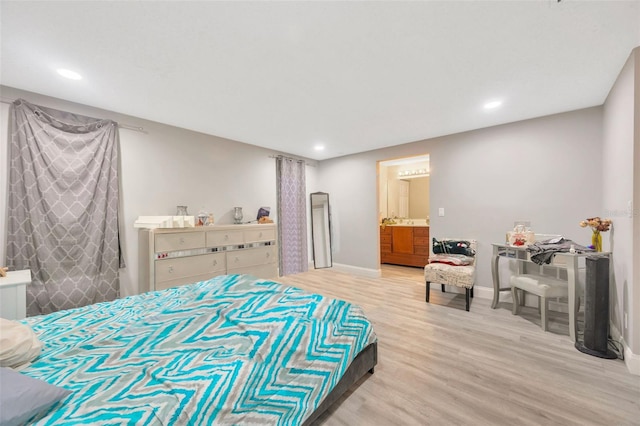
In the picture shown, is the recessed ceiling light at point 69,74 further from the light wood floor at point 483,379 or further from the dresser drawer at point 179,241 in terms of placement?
the light wood floor at point 483,379

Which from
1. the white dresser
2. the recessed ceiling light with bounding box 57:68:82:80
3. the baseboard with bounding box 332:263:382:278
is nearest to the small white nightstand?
the white dresser

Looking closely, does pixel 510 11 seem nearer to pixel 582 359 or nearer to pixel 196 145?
pixel 582 359

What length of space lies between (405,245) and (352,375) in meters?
4.29

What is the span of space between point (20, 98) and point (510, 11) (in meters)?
4.19

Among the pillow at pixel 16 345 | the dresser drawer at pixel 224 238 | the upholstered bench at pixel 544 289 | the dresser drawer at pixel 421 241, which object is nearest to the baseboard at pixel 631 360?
the upholstered bench at pixel 544 289

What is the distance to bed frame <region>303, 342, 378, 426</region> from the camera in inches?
56.9

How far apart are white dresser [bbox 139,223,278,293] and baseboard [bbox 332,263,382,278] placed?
1680mm

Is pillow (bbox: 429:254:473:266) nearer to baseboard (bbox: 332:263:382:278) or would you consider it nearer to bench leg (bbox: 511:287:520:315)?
bench leg (bbox: 511:287:520:315)

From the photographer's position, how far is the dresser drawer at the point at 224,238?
3.44 meters

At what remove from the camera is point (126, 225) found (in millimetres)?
3076

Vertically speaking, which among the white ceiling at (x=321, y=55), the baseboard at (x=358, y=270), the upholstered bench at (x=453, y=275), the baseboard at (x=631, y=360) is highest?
the white ceiling at (x=321, y=55)

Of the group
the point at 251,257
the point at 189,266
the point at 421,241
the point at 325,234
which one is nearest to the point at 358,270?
the point at 325,234

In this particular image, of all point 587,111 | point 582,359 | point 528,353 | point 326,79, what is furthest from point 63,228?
point 587,111

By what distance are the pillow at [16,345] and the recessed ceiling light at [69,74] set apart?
2062 millimetres
